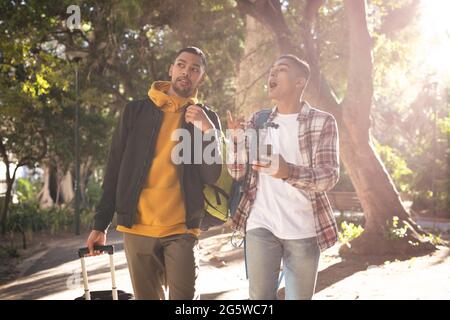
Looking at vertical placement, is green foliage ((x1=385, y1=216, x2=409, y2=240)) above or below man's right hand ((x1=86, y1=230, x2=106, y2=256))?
below

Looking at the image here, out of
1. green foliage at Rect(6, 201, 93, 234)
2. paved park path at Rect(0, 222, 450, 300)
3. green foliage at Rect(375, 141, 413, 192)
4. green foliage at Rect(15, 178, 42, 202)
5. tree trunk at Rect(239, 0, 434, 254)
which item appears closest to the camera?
paved park path at Rect(0, 222, 450, 300)

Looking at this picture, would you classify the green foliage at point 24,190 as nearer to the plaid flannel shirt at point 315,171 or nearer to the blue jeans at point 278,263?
the plaid flannel shirt at point 315,171

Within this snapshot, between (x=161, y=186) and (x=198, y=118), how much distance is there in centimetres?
48

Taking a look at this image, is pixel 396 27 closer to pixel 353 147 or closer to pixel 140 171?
pixel 353 147

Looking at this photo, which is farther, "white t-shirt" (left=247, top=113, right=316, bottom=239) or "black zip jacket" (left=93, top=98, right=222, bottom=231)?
"black zip jacket" (left=93, top=98, right=222, bottom=231)

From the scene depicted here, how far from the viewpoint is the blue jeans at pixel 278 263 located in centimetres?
331

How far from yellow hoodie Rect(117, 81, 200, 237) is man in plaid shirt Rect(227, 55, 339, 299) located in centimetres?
36

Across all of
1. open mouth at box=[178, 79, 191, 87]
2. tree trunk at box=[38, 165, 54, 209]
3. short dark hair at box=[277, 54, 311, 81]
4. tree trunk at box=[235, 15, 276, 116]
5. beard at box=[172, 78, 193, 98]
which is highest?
tree trunk at box=[235, 15, 276, 116]

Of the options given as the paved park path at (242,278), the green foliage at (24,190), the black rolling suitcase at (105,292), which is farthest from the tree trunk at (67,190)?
the black rolling suitcase at (105,292)

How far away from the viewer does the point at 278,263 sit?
339 centimetres

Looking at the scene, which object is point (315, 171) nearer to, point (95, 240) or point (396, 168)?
point (95, 240)

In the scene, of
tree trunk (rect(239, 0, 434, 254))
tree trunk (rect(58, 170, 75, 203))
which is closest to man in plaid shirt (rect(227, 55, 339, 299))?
tree trunk (rect(239, 0, 434, 254))

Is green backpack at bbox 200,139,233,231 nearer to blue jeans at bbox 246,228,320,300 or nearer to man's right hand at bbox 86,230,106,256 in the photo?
blue jeans at bbox 246,228,320,300

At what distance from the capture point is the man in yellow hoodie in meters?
3.42
